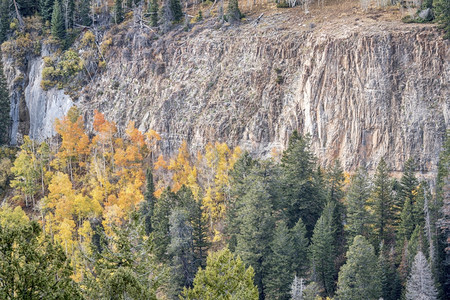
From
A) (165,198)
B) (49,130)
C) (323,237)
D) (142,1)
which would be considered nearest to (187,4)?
(142,1)

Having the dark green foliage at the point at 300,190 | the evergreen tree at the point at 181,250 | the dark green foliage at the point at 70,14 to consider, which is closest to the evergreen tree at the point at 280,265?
the dark green foliage at the point at 300,190

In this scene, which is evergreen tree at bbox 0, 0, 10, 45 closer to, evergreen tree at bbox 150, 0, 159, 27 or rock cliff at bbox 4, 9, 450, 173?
rock cliff at bbox 4, 9, 450, 173

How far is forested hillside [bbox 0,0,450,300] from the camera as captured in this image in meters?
39.8

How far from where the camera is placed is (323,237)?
44375mm

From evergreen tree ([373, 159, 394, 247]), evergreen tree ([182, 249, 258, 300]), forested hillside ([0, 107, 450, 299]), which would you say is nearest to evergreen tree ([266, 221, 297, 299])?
forested hillside ([0, 107, 450, 299])

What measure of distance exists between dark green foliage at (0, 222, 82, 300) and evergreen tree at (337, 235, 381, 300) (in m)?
24.8

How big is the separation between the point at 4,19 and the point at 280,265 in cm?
6612

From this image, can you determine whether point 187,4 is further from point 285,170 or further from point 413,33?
point 285,170

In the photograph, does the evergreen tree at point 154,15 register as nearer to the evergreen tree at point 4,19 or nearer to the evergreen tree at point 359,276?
the evergreen tree at point 4,19

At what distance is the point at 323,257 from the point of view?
44.2 m

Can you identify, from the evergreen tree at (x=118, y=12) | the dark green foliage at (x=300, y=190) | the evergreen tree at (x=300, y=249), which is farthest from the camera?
the evergreen tree at (x=118, y=12)

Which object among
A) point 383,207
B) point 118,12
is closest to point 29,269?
point 383,207

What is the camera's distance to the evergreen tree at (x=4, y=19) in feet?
292

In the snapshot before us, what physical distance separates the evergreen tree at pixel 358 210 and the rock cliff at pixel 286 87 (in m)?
11.2
